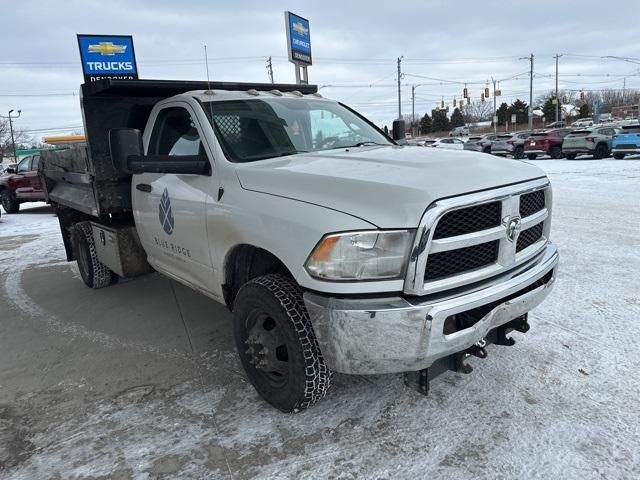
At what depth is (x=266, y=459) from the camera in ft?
8.23

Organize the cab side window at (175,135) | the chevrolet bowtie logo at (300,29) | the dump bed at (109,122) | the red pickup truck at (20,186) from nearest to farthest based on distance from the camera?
the cab side window at (175,135) → the dump bed at (109,122) → the chevrolet bowtie logo at (300,29) → the red pickup truck at (20,186)

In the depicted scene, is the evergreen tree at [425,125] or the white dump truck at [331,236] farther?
the evergreen tree at [425,125]

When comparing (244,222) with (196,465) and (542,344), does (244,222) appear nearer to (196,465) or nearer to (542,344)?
(196,465)

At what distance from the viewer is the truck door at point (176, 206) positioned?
3.39 m

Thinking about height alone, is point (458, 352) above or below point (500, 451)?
above

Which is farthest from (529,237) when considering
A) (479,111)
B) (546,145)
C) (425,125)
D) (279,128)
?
(479,111)

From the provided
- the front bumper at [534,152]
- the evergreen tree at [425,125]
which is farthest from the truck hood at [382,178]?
the evergreen tree at [425,125]

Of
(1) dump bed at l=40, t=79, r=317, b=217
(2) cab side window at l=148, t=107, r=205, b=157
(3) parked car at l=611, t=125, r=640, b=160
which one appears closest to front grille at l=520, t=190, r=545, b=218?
(2) cab side window at l=148, t=107, r=205, b=157

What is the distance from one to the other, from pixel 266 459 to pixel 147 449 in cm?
68

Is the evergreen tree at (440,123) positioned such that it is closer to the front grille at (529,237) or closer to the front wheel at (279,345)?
the front grille at (529,237)

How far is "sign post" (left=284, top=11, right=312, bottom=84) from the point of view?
12.4m

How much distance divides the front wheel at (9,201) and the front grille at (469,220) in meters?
16.5

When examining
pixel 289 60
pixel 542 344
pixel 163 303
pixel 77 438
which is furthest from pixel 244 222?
pixel 289 60

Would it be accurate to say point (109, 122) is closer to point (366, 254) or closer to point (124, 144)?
point (124, 144)
